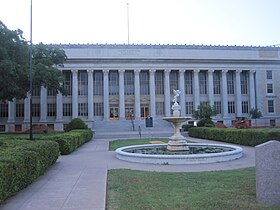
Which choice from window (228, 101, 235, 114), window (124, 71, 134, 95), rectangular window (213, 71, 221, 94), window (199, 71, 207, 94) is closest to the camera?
window (124, 71, 134, 95)

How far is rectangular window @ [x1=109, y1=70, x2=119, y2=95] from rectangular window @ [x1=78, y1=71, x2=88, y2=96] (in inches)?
181

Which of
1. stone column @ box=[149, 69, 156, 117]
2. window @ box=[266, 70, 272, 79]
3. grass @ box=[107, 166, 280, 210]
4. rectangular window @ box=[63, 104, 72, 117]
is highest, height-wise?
window @ box=[266, 70, 272, 79]

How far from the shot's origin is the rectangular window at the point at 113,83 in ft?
199

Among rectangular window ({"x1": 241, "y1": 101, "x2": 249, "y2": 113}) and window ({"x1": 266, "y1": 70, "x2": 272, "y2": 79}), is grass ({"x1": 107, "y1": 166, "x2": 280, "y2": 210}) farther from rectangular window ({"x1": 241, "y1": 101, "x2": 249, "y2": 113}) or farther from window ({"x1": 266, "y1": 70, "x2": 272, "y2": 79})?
window ({"x1": 266, "y1": 70, "x2": 272, "y2": 79})

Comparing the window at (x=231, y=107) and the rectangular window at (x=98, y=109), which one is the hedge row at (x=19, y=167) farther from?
the window at (x=231, y=107)

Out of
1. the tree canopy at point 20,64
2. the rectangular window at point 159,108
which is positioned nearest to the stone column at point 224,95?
the rectangular window at point 159,108

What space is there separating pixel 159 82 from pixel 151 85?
114 inches

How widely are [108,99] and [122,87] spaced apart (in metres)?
3.47

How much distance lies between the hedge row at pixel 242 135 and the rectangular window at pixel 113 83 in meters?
31.0

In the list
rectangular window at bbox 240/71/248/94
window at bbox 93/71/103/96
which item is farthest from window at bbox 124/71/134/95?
rectangular window at bbox 240/71/248/94

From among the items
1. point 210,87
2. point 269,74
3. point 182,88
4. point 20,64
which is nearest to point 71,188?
point 20,64

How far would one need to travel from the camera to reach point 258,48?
→ 64562mm

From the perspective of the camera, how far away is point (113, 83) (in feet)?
200

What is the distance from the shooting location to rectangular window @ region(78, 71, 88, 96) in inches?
2393
